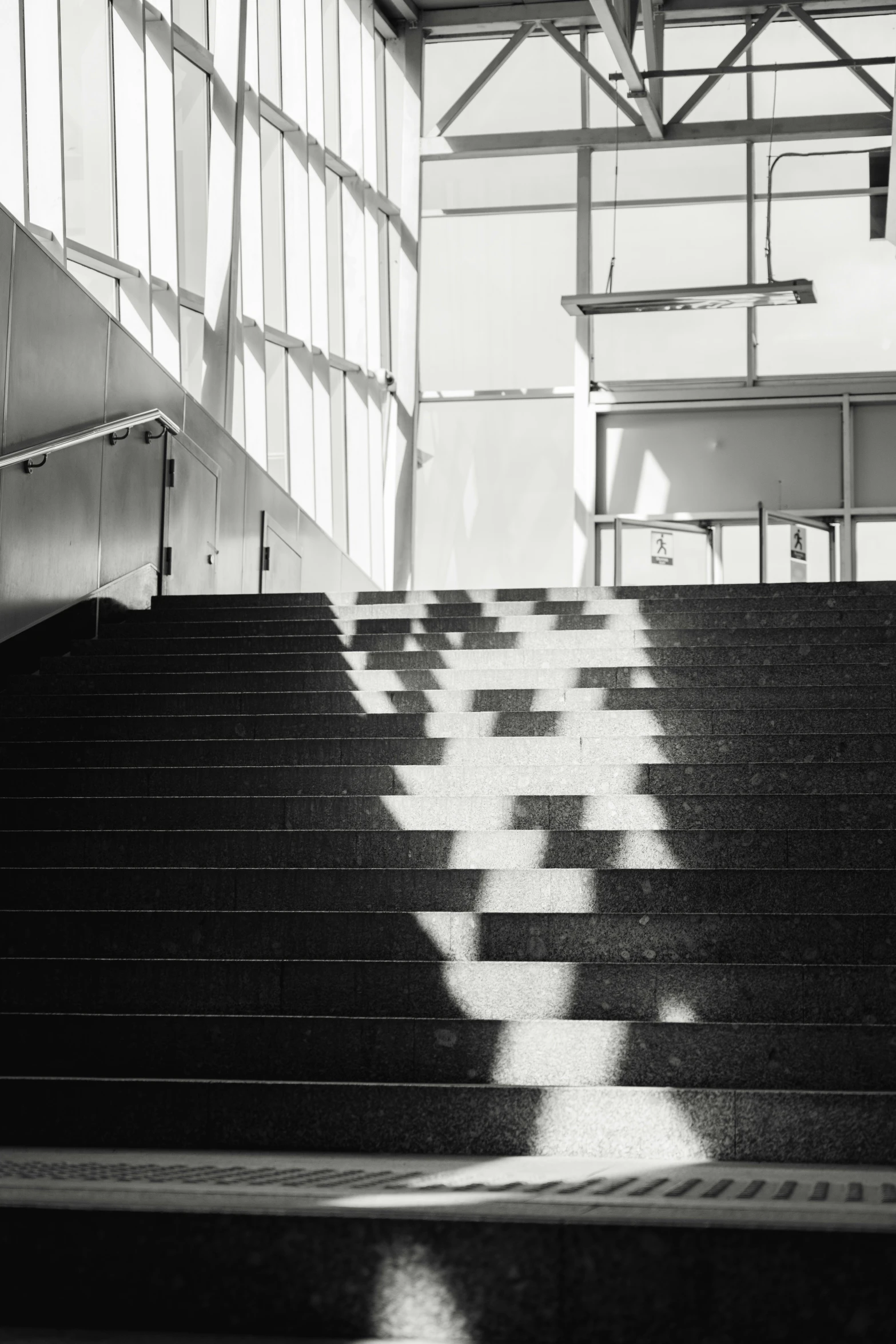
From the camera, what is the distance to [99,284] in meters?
10.6

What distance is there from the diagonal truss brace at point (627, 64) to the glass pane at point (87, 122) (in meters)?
4.14

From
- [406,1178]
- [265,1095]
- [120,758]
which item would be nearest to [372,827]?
[120,758]

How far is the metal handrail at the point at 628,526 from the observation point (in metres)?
16.9

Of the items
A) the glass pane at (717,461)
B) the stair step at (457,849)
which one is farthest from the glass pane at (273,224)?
the stair step at (457,849)

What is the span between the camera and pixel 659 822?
4848 mm

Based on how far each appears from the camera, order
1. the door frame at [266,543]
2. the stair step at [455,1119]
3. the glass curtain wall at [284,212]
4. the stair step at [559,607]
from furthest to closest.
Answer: the door frame at [266,543] → the glass curtain wall at [284,212] → the stair step at [559,607] → the stair step at [455,1119]

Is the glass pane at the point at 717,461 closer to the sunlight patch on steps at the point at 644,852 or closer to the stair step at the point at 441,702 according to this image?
the stair step at the point at 441,702

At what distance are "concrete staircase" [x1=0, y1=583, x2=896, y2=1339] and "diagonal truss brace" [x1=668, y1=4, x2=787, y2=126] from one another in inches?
464

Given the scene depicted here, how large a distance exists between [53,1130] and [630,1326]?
171 cm

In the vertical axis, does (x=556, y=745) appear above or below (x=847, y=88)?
below

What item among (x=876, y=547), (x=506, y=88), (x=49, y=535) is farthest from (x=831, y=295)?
(x=49, y=535)

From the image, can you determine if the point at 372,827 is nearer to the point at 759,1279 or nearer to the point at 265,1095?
the point at 265,1095

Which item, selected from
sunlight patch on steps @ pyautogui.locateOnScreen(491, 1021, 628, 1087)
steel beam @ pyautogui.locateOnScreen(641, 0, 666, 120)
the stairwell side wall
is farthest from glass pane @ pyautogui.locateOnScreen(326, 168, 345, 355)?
sunlight patch on steps @ pyautogui.locateOnScreen(491, 1021, 628, 1087)

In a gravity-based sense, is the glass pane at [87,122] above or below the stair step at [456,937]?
→ above
